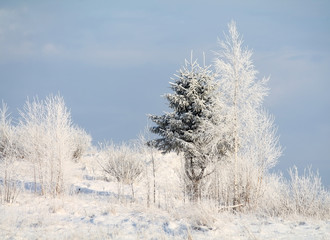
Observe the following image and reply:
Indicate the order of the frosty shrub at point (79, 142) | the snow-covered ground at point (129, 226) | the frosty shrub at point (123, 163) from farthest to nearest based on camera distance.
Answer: the frosty shrub at point (79, 142) → the frosty shrub at point (123, 163) → the snow-covered ground at point (129, 226)

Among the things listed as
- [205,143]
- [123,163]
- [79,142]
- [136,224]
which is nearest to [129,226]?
[136,224]

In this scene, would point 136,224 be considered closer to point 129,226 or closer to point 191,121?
point 129,226

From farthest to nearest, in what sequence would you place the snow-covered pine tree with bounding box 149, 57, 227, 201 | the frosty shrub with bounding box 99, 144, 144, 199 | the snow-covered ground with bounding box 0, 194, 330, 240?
the frosty shrub with bounding box 99, 144, 144, 199
the snow-covered pine tree with bounding box 149, 57, 227, 201
the snow-covered ground with bounding box 0, 194, 330, 240

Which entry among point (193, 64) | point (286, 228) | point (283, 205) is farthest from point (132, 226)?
point (193, 64)

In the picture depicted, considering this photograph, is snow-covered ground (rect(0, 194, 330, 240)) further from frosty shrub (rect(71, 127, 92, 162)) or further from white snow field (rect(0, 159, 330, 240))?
frosty shrub (rect(71, 127, 92, 162))

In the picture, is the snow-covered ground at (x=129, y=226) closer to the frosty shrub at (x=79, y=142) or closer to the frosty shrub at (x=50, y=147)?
the frosty shrub at (x=50, y=147)

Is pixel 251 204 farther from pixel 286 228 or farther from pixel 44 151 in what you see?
pixel 44 151

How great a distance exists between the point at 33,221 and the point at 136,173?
11.2 m

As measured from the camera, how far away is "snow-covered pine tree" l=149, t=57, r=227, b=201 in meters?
14.0

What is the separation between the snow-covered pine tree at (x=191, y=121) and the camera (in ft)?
45.9

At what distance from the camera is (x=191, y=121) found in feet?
47.7

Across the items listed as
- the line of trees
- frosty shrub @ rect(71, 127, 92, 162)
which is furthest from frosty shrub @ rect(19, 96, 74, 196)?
frosty shrub @ rect(71, 127, 92, 162)

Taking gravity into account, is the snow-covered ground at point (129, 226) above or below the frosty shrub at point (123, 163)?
below

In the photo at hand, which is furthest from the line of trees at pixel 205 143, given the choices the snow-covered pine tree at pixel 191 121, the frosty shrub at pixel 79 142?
the frosty shrub at pixel 79 142
